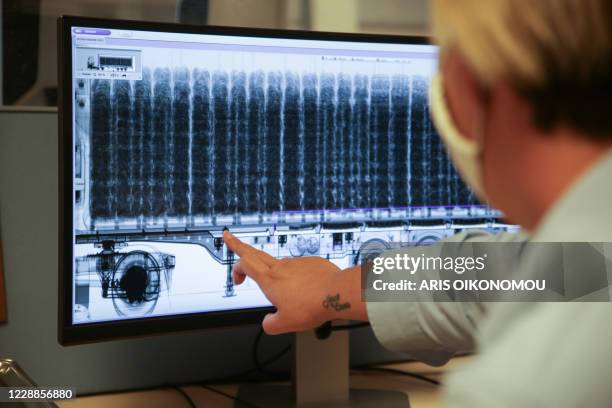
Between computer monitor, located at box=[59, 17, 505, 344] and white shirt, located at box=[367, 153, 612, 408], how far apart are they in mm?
492

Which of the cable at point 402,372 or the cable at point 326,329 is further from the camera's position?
the cable at point 402,372

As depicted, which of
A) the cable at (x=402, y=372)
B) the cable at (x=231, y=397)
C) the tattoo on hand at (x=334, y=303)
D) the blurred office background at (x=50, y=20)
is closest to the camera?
the tattoo on hand at (x=334, y=303)

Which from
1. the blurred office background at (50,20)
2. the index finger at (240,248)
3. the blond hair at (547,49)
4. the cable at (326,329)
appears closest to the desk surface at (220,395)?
the cable at (326,329)

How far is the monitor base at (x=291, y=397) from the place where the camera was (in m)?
0.94

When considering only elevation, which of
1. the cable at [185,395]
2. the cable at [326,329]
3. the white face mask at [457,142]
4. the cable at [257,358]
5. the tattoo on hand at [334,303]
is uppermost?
the white face mask at [457,142]

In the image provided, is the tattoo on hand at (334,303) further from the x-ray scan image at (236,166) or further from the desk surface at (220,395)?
the desk surface at (220,395)

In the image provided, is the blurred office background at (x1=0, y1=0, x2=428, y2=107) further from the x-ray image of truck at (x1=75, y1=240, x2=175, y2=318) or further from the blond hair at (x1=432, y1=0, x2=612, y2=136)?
the blond hair at (x1=432, y1=0, x2=612, y2=136)

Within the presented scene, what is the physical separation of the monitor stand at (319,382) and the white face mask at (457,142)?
533 millimetres

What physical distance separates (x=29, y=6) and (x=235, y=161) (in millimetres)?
797

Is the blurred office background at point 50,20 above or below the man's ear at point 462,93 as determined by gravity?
above

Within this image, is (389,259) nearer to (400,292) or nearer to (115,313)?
(400,292)

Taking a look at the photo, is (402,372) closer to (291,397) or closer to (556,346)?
(291,397)

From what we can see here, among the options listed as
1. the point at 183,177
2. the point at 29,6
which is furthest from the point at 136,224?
the point at 29,6

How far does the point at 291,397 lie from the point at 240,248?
0.24m
